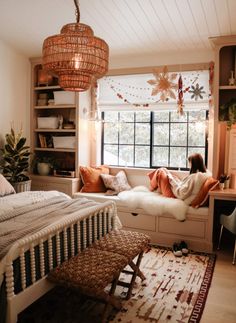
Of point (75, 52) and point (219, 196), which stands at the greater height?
point (75, 52)

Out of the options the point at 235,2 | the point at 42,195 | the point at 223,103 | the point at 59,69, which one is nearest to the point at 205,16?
the point at 235,2

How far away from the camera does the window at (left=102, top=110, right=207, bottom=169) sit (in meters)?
4.38

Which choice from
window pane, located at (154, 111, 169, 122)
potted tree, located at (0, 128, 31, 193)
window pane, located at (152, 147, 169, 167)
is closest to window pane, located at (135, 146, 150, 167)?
window pane, located at (152, 147, 169, 167)

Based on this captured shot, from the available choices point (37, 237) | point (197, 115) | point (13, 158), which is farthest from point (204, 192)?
point (13, 158)

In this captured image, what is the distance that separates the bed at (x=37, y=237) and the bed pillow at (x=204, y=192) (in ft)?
3.70

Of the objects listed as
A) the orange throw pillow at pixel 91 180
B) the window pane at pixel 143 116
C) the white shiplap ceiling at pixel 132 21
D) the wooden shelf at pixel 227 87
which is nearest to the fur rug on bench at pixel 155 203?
the orange throw pillow at pixel 91 180

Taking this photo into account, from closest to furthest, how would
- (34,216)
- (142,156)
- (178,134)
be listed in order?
(34,216), (178,134), (142,156)

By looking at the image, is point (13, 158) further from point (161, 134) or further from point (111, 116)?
point (161, 134)

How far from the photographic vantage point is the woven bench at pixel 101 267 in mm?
1953

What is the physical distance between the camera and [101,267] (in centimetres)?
210

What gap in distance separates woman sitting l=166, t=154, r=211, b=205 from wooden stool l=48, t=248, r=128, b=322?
1654 millimetres

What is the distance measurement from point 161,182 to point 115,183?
2.32ft

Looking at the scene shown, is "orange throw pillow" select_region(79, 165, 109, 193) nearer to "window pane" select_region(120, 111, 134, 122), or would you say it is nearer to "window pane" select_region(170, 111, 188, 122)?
"window pane" select_region(120, 111, 134, 122)

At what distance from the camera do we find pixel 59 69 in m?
2.13
